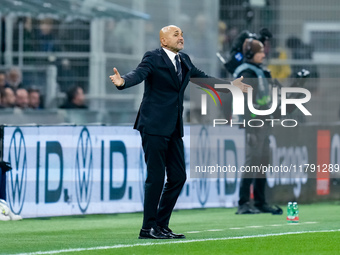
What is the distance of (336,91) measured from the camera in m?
21.2

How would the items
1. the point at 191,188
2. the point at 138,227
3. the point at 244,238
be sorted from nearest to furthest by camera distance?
the point at 244,238
the point at 138,227
the point at 191,188

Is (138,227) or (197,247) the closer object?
(197,247)

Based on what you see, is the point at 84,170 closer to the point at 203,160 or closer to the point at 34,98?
the point at 203,160

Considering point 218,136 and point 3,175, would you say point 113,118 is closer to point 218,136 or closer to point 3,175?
point 218,136

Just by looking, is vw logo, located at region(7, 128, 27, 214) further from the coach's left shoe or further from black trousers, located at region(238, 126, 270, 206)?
black trousers, located at region(238, 126, 270, 206)

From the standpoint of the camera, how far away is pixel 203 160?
16078 mm

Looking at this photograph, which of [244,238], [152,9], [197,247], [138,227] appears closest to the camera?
[197,247]

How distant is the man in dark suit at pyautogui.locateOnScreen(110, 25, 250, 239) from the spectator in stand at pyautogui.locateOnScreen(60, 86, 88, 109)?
970 cm

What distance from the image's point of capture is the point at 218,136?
16234 millimetres

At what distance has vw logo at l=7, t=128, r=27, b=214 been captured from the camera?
13.9 m

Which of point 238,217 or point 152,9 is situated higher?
point 152,9

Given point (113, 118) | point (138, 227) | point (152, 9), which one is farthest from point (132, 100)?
point (138, 227)

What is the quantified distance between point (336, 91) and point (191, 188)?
6.35 m

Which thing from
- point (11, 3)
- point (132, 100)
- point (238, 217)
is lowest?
point (238, 217)
